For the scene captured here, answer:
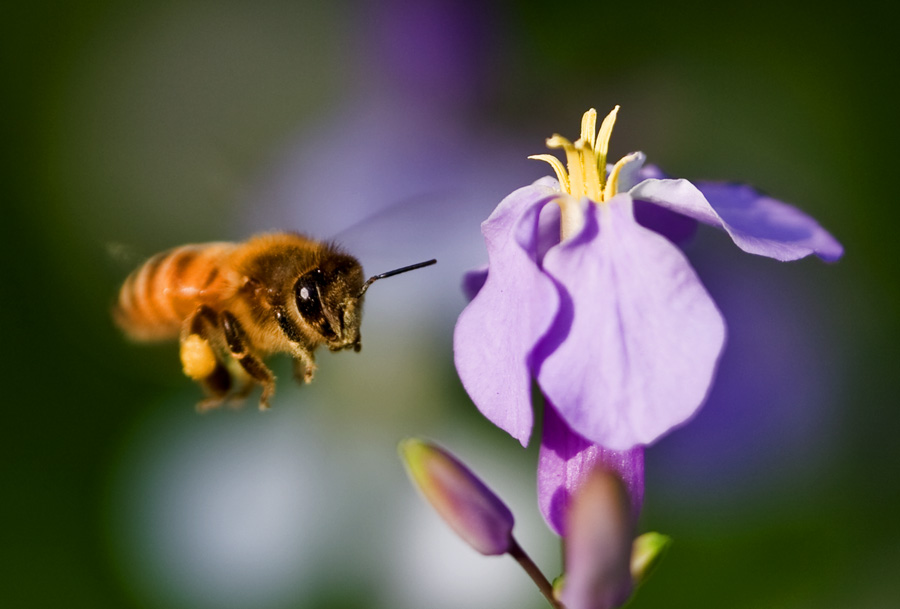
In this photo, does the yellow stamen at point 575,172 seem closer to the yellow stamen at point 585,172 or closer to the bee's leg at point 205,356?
the yellow stamen at point 585,172

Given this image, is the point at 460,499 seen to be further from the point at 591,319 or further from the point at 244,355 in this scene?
the point at 244,355

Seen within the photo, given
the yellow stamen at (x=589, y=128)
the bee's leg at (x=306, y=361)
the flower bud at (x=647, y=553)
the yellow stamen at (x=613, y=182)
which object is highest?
the yellow stamen at (x=589, y=128)

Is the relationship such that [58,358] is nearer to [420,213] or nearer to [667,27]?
[420,213]

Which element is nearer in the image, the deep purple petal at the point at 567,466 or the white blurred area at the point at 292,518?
the deep purple petal at the point at 567,466

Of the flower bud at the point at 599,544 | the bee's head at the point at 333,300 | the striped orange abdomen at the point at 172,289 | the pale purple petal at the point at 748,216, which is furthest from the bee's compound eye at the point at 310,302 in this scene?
the flower bud at the point at 599,544

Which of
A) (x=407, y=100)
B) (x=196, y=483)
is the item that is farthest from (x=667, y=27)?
(x=196, y=483)

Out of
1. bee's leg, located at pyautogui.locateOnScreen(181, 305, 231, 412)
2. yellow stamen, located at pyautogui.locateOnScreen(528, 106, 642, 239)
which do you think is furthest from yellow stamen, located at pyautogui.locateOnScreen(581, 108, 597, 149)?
bee's leg, located at pyautogui.locateOnScreen(181, 305, 231, 412)
